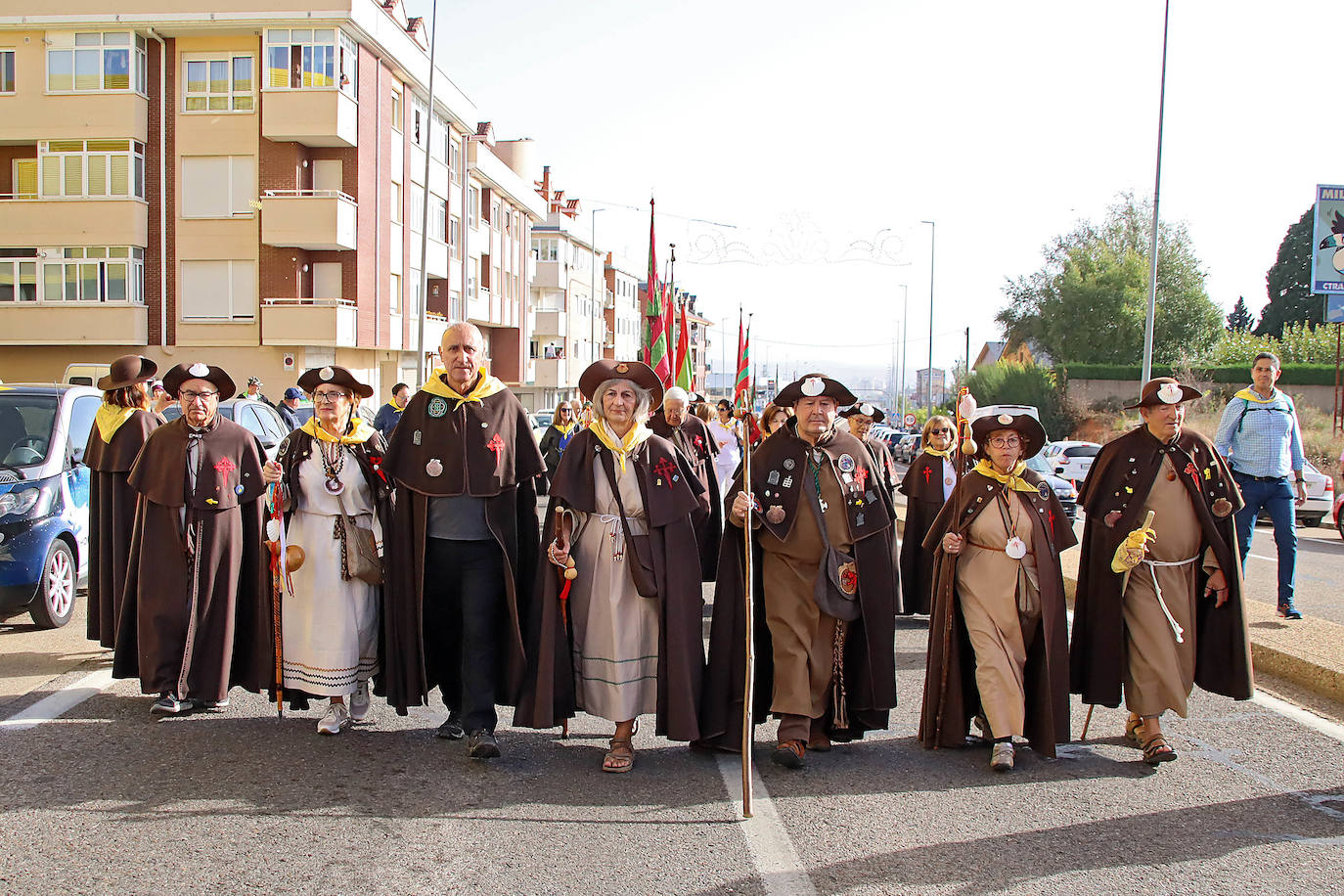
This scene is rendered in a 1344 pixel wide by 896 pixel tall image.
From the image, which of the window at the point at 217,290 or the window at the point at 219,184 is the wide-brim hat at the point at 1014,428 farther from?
the window at the point at 219,184

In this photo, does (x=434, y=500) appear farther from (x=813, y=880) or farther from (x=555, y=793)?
(x=813, y=880)

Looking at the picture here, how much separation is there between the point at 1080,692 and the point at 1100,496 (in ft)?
3.61

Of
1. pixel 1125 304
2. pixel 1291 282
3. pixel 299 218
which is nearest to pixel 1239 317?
pixel 1291 282

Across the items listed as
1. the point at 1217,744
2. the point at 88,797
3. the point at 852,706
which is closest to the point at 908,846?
the point at 852,706

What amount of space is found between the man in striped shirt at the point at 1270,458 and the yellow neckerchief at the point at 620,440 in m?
5.54

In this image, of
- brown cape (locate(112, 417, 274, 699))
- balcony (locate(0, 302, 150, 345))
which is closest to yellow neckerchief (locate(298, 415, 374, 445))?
brown cape (locate(112, 417, 274, 699))

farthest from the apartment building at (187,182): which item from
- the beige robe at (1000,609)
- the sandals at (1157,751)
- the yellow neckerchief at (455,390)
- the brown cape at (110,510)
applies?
the sandals at (1157,751)

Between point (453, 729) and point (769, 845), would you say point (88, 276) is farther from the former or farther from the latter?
point (769, 845)

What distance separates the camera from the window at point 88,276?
108 ft

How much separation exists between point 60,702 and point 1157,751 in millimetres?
6176

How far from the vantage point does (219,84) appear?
107ft

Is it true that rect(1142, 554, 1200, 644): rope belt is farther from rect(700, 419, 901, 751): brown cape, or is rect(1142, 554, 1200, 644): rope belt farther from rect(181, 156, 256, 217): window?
rect(181, 156, 256, 217): window

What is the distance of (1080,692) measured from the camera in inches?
256

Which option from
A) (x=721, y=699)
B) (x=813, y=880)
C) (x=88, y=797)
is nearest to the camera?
(x=813, y=880)
